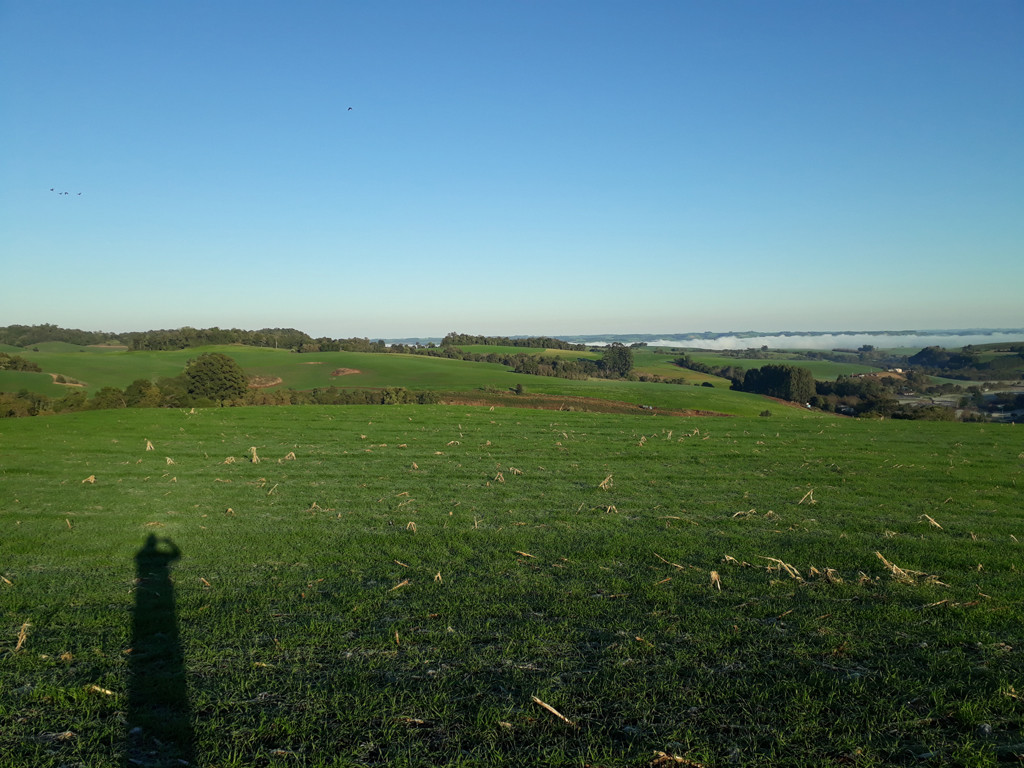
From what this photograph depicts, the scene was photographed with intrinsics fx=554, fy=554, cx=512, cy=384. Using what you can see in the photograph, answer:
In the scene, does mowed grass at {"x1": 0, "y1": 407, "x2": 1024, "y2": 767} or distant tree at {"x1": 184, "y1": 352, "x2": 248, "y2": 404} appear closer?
mowed grass at {"x1": 0, "y1": 407, "x2": 1024, "y2": 767}

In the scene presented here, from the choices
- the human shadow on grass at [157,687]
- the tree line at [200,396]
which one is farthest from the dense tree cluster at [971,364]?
the human shadow on grass at [157,687]

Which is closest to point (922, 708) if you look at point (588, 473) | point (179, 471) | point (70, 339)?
point (588, 473)

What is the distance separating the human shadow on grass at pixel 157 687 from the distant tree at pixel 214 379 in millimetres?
43137

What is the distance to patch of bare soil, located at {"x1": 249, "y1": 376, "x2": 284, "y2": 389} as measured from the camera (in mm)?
66562

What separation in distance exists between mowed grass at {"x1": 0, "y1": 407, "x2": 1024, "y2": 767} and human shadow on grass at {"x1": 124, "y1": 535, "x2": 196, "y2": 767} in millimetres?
28

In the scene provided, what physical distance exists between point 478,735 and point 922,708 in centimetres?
347

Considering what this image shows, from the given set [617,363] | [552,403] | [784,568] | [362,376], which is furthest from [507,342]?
[784,568]

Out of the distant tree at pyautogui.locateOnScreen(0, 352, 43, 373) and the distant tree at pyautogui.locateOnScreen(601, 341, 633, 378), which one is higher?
the distant tree at pyautogui.locateOnScreen(0, 352, 43, 373)

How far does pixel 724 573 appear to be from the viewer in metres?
7.69

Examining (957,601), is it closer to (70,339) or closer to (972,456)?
(972,456)

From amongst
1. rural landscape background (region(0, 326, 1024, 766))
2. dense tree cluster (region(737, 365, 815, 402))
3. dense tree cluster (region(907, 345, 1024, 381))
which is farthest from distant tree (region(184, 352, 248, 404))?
dense tree cluster (region(907, 345, 1024, 381))

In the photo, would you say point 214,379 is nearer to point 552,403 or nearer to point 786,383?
point 552,403

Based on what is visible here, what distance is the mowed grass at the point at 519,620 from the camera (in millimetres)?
4074

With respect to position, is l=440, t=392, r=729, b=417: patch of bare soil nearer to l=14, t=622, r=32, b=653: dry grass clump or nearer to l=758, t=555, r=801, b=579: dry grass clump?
l=758, t=555, r=801, b=579: dry grass clump
